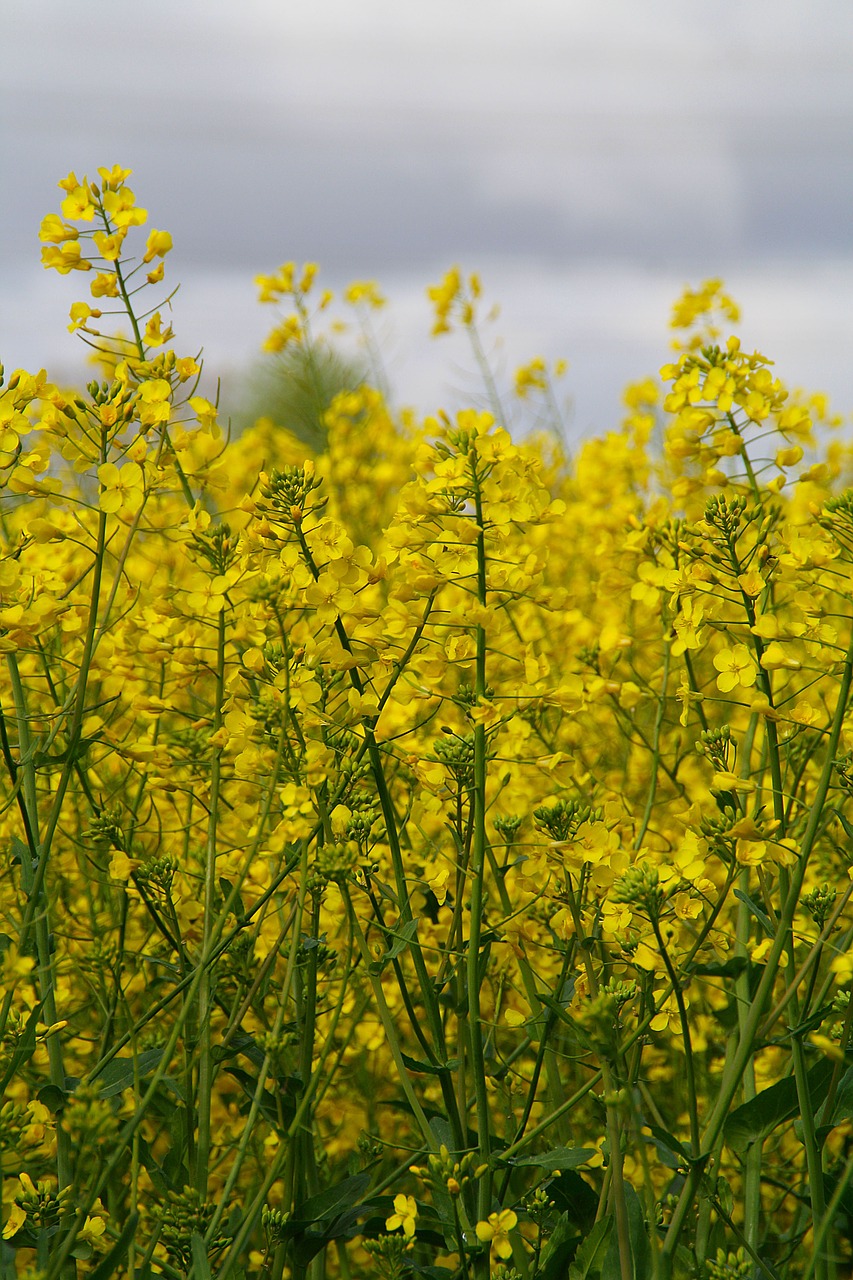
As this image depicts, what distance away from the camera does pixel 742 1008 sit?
1.91 metres

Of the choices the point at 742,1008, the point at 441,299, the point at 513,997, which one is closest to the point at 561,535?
the point at 441,299

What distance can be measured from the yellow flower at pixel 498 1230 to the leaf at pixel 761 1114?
385mm

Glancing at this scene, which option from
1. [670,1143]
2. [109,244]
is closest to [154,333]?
[109,244]

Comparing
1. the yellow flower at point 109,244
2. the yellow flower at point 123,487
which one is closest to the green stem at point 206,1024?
the yellow flower at point 123,487

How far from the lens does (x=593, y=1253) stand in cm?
177

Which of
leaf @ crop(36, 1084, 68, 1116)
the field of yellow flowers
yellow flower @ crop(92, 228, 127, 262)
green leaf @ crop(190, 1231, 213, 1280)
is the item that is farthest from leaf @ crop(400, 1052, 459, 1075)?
yellow flower @ crop(92, 228, 127, 262)

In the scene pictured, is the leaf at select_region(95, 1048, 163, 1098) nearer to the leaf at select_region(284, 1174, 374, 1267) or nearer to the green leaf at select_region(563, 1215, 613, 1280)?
the leaf at select_region(284, 1174, 374, 1267)

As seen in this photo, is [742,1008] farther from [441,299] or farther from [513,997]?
[441,299]

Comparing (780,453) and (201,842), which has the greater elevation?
(780,453)

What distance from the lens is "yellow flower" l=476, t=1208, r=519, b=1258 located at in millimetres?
1567

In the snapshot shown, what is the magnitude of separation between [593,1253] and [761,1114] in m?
0.34

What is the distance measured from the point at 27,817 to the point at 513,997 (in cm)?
145

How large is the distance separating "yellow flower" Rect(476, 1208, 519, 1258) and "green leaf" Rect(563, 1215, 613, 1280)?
0.19 metres

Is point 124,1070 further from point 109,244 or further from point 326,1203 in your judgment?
point 109,244
